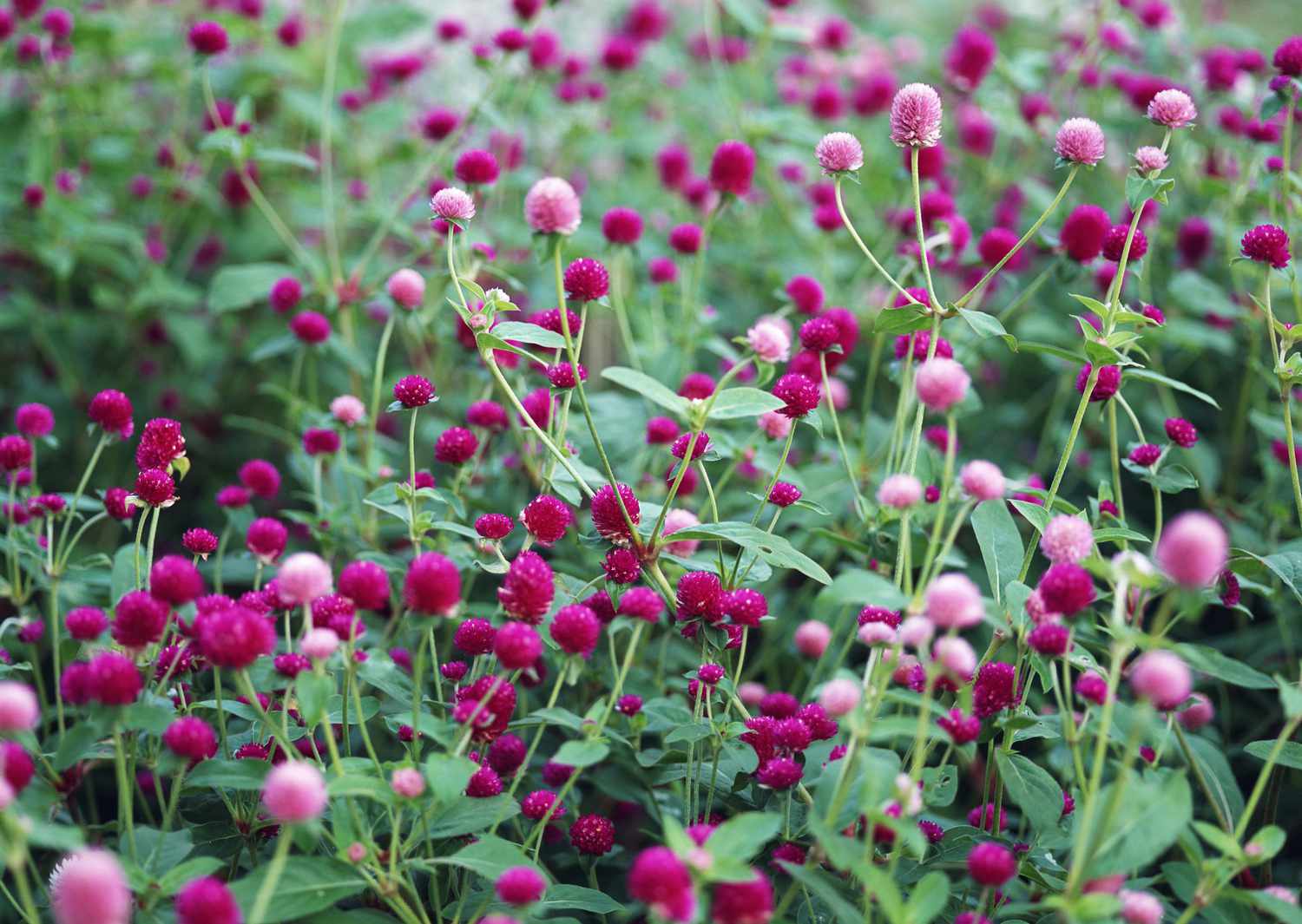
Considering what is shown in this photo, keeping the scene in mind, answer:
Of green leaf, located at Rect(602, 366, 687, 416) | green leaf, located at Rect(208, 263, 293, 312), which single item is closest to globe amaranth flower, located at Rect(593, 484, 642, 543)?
green leaf, located at Rect(602, 366, 687, 416)

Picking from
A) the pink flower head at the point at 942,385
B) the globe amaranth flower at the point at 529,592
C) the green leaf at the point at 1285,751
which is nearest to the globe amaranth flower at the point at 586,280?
the globe amaranth flower at the point at 529,592

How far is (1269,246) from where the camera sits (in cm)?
157

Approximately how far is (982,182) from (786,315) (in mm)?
1345

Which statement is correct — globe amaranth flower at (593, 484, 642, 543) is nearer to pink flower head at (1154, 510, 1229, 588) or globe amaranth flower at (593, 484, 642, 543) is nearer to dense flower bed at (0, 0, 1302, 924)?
dense flower bed at (0, 0, 1302, 924)

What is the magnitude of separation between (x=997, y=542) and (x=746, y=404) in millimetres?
490

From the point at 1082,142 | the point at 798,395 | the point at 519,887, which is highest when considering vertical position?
the point at 1082,142

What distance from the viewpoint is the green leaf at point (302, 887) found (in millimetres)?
1111

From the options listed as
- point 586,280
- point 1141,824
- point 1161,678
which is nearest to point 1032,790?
point 1141,824

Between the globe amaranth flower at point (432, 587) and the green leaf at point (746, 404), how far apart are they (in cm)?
40

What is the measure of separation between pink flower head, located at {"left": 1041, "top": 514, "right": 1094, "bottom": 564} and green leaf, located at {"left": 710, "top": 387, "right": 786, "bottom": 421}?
1.19ft

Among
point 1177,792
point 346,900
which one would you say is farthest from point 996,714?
point 346,900

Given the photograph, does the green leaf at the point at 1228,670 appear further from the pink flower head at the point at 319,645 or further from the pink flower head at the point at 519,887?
the pink flower head at the point at 319,645

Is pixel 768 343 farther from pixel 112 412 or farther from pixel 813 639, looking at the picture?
Answer: pixel 112 412

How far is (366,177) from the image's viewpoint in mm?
3344
